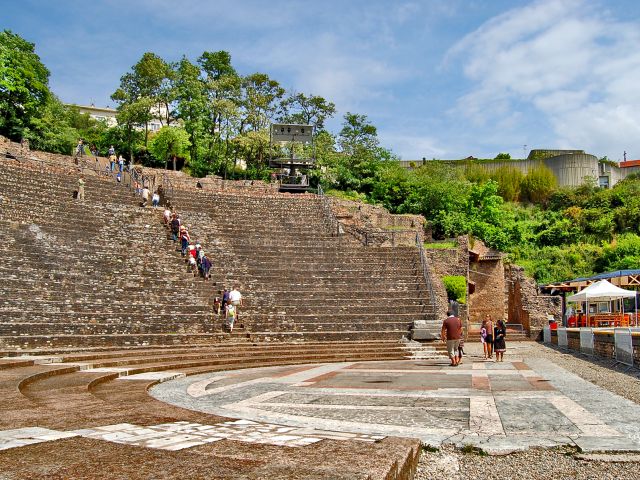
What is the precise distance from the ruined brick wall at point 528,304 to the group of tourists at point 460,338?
1058cm

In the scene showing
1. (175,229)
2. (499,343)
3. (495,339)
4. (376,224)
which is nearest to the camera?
(499,343)

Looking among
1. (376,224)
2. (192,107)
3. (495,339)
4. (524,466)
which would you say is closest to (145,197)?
(376,224)

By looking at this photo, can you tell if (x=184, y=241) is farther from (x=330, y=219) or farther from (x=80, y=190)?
(x=330, y=219)

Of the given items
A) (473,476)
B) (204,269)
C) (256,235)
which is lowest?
(473,476)

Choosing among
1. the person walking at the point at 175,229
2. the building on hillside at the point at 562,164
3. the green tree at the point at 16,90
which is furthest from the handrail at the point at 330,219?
the building on hillside at the point at 562,164

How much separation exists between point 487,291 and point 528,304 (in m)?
3.22

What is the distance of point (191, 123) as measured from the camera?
40719 millimetres

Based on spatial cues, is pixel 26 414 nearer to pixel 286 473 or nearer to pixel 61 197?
pixel 286 473

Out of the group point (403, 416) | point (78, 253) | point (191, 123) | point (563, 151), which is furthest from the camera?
point (563, 151)

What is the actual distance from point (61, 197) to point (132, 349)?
10459 millimetres

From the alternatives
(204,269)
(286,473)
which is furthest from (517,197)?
(286,473)

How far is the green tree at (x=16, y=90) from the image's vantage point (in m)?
33.3

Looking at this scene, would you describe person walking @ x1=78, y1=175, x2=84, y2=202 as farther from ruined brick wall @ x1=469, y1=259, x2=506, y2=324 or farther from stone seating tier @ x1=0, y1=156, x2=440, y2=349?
ruined brick wall @ x1=469, y1=259, x2=506, y2=324

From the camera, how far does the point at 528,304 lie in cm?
2602
